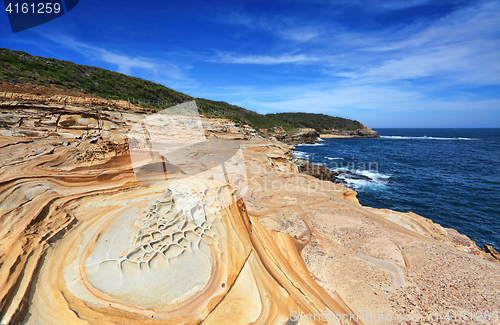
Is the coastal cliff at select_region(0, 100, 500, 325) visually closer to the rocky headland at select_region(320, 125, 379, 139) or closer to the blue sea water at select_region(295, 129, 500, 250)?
the blue sea water at select_region(295, 129, 500, 250)

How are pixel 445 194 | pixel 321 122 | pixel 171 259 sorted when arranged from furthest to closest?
pixel 321 122 < pixel 445 194 < pixel 171 259

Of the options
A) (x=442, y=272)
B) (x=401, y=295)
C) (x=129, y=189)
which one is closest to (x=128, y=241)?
(x=129, y=189)

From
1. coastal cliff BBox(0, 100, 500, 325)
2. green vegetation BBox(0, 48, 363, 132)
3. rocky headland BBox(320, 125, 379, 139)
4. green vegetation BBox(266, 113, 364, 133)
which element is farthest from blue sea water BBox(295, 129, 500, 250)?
green vegetation BBox(266, 113, 364, 133)

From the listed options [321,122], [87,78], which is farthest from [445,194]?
[321,122]

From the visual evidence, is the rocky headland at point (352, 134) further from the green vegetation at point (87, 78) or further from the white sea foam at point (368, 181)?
the white sea foam at point (368, 181)

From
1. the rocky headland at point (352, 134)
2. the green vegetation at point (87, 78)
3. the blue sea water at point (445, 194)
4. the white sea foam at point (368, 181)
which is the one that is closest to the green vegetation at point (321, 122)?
the rocky headland at point (352, 134)

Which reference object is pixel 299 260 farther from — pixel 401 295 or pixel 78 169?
pixel 78 169

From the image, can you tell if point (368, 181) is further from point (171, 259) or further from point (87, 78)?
point (87, 78)

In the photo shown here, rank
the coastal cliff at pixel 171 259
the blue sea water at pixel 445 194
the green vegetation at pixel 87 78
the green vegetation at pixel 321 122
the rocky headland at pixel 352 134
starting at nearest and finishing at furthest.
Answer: the coastal cliff at pixel 171 259 → the blue sea water at pixel 445 194 → the green vegetation at pixel 87 78 → the rocky headland at pixel 352 134 → the green vegetation at pixel 321 122

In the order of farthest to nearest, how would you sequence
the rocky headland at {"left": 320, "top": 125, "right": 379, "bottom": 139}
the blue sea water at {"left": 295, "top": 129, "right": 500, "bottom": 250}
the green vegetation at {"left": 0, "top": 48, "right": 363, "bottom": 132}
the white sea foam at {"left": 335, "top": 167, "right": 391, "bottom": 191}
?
the rocky headland at {"left": 320, "top": 125, "right": 379, "bottom": 139} → the green vegetation at {"left": 0, "top": 48, "right": 363, "bottom": 132} → the white sea foam at {"left": 335, "top": 167, "right": 391, "bottom": 191} → the blue sea water at {"left": 295, "top": 129, "right": 500, "bottom": 250}
